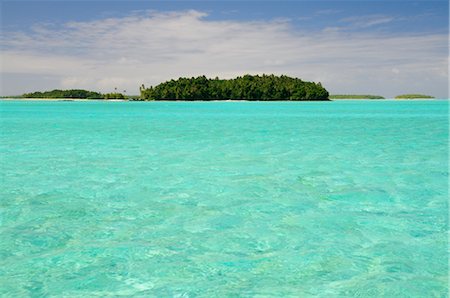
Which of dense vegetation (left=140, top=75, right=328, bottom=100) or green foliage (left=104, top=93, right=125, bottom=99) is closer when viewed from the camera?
dense vegetation (left=140, top=75, right=328, bottom=100)

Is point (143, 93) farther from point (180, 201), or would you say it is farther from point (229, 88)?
point (180, 201)

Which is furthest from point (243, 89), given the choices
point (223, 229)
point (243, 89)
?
point (223, 229)

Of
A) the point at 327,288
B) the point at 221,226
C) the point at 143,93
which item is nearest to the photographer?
the point at 327,288

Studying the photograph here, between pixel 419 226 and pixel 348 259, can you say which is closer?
pixel 348 259

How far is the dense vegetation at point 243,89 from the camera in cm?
13738

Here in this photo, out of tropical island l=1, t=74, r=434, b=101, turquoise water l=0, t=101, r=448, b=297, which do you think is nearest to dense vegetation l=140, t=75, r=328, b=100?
tropical island l=1, t=74, r=434, b=101

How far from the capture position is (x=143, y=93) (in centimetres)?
15025

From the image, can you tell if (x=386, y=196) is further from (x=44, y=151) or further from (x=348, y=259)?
(x=44, y=151)

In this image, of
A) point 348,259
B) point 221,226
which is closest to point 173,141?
point 221,226

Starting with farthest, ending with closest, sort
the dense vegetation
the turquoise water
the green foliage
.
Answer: the green foliage < the dense vegetation < the turquoise water

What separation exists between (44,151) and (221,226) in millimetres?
11075

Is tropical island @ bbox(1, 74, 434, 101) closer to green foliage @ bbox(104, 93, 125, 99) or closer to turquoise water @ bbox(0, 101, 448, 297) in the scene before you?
green foliage @ bbox(104, 93, 125, 99)

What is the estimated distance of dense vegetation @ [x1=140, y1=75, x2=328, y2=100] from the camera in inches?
5408

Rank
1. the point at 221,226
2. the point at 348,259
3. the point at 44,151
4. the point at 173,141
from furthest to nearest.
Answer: the point at 173,141, the point at 44,151, the point at 221,226, the point at 348,259
